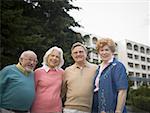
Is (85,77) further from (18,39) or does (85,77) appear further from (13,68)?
(18,39)

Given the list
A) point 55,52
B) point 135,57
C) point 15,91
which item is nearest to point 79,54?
point 55,52

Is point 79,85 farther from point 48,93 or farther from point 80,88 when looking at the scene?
point 48,93

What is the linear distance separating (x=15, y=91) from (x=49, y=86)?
0.36 metres

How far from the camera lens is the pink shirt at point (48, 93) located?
10.3 ft

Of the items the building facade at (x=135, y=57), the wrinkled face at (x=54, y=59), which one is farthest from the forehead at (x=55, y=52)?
the building facade at (x=135, y=57)

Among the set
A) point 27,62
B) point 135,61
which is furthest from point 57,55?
point 135,61

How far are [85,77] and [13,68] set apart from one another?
2.54 feet

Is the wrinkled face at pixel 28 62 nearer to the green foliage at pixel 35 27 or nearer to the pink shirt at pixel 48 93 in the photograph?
the pink shirt at pixel 48 93

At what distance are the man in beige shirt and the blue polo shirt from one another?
8.5 inches

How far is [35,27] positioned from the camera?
9.88 m

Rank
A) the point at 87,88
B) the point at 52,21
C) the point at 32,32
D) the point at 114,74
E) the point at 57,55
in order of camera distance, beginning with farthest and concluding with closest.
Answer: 1. the point at 52,21
2. the point at 32,32
3. the point at 57,55
4. the point at 87,88
5. the point at 114,74

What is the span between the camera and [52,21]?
1101cm

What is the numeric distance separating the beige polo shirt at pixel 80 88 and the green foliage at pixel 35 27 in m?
5.63

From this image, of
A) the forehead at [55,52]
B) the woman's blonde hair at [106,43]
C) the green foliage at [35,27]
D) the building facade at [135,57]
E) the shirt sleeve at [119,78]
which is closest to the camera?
the shirt sleeve at [119,78]
